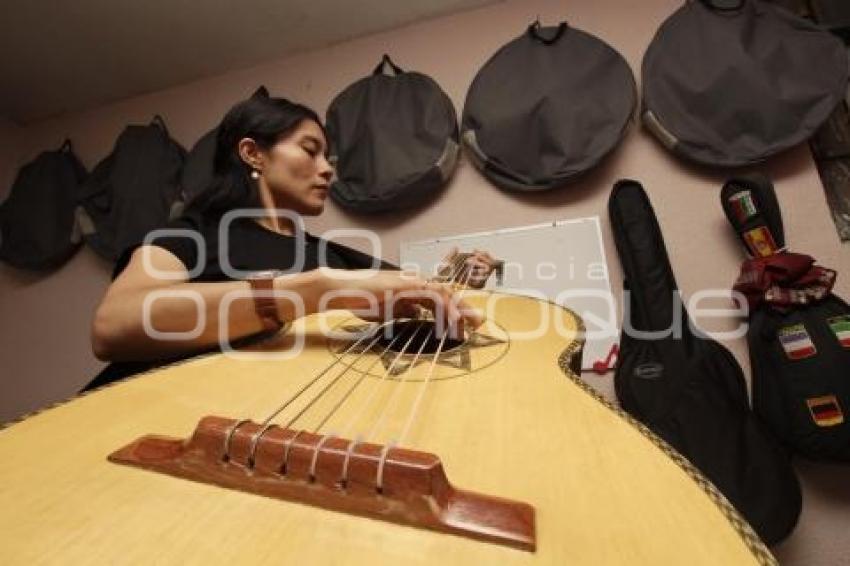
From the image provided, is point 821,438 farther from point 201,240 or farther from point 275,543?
point 201,240

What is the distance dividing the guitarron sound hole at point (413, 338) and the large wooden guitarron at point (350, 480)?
179 millimetres

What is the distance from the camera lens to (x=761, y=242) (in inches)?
44.8

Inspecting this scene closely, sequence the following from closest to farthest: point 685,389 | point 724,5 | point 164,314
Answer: point 164,314
point 685,389
point 724,5

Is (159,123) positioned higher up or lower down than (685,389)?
higher up

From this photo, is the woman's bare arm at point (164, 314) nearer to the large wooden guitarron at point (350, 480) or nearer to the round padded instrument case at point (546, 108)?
the large wooden guitarron at point (350, 480)

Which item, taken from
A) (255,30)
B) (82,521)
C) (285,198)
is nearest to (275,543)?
(82,521)

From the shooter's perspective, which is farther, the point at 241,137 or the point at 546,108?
the point at 546,108

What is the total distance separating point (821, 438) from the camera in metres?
0.93

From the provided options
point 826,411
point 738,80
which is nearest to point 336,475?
point 826,411

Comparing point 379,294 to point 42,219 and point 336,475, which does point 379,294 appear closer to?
point 336,475

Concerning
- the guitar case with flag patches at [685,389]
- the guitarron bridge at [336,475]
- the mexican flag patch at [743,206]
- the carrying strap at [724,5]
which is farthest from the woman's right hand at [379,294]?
the carrying strap at [724,5]

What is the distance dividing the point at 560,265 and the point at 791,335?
0.57 metres

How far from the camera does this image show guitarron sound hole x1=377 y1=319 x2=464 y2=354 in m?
0.75

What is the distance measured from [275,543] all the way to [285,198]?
3.03 ft
